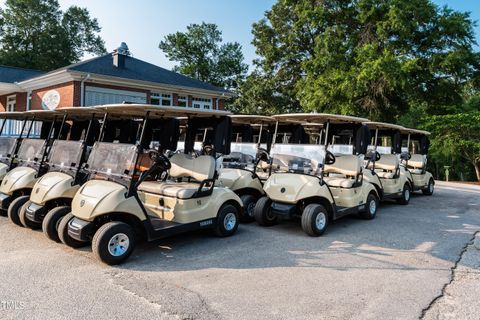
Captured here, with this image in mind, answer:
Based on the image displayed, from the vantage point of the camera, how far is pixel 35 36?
111 ft

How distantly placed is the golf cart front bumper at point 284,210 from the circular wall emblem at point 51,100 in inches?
487

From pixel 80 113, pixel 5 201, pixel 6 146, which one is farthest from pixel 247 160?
pixel 6 146

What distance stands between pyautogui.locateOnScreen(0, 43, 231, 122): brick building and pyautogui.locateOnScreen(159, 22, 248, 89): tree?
18.4m

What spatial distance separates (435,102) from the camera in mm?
17984

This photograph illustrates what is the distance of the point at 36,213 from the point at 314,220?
3.96 meters

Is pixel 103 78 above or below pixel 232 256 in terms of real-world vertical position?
above

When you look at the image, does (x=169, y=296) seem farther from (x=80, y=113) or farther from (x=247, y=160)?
(x=247, y=160)

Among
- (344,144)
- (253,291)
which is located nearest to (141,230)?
(253,291)

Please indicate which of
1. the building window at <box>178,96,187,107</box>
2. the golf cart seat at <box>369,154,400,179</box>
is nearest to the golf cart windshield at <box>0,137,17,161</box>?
the golf cart seat at <box>369,154,400,179</box>

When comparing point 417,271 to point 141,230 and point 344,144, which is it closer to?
point 141,230

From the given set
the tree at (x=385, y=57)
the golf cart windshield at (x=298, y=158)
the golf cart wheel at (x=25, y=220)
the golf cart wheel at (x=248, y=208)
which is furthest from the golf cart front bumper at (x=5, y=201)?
the tree at (x=385, y=57)

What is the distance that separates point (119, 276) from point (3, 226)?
10.3 feet

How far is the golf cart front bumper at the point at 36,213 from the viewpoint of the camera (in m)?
4.97

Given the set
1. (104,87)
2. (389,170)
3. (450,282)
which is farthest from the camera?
(104,87)
